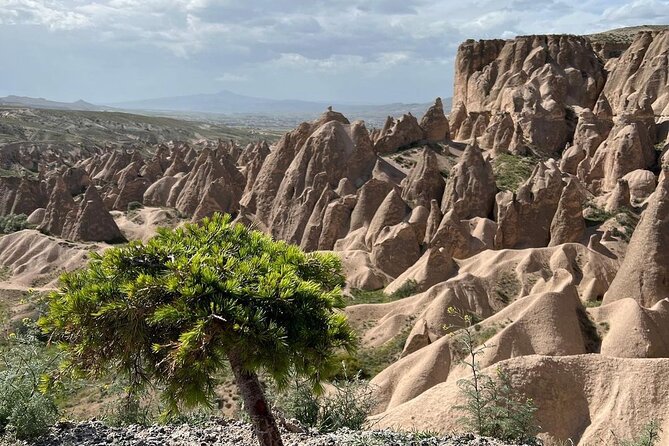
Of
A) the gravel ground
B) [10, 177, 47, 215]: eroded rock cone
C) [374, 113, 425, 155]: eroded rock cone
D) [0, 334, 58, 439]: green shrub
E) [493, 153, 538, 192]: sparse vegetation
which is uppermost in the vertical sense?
[374, 113, 425, 155]: eroded rock cone

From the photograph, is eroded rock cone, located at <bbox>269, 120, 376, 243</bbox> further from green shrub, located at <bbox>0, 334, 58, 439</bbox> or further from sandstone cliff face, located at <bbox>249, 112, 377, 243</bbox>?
green shrub, located at <bbox>0, 334, 58, 439</bbox>

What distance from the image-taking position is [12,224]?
57000mm

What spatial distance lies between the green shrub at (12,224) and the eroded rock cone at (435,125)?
41933 mm

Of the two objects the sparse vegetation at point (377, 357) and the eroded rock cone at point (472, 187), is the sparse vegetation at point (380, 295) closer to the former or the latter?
the sparse vegetation at point (377, 357)

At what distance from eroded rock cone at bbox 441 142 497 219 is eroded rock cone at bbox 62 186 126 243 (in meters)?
31.8

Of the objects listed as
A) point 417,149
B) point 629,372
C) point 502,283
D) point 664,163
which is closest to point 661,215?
point 502,283

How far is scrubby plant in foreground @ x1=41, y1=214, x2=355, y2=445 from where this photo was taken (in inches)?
307

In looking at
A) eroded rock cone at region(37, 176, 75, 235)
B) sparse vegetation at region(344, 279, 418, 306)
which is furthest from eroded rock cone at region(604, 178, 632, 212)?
eroded rock cone at region(37, 176, 75, 235)

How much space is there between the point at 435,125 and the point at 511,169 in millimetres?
12790

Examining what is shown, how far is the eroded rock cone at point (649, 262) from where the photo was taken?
81.8 feet

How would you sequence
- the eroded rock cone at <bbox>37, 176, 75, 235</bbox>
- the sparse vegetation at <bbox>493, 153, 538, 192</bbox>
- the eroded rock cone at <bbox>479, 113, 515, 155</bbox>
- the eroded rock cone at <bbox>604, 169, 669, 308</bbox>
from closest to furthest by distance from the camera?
the eroded rock cone at <bbox>604, 169, 669, 308</bbox> < the sparse vegetation at <bbox>493, 153, 538, 192</bbox> < the eroded rock cone at <bbox>479, 113, 515, 155</bbox> < the eroded rock cone at <bbox>37, 176, 75, 235</bbox>

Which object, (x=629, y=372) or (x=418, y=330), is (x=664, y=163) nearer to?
(x=418, y=330)

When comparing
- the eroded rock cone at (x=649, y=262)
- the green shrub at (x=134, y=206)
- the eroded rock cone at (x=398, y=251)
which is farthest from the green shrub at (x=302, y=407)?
the green shrub at (x=134, y=206)

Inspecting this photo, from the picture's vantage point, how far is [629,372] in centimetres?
1711
